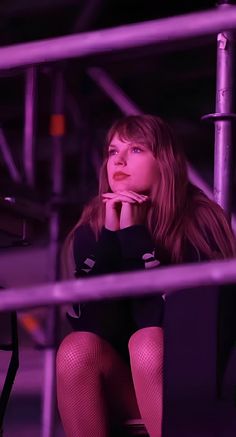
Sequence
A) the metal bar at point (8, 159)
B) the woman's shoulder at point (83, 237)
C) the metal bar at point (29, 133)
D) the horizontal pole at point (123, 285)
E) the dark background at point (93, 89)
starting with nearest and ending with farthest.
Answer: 1. the horizontal pole at point (123, 285)
2. the woman's shoulder at point (83, 237)
3. the metal bar at point (29, 133)
4. the metal bar at point (8, 159)
5. the dark background at point (93, 89)

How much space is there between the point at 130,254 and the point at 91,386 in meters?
0.20

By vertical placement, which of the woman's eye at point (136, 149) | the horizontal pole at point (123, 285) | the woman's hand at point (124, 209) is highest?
the woman's eye at point (136, 149)

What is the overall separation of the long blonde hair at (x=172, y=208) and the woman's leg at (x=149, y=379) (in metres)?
0.15

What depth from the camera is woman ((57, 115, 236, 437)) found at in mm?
1022

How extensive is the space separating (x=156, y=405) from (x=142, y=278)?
38cm

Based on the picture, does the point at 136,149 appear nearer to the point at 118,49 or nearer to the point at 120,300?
the point at 120,300

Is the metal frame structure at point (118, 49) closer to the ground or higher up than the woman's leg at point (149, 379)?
higher up

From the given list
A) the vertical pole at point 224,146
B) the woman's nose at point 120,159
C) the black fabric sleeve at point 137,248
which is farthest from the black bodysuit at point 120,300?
the vertical pole at point 224,146

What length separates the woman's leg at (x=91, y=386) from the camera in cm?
102

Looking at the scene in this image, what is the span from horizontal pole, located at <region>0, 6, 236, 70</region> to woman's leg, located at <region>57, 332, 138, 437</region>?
1.46ft

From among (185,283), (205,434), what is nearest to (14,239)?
(205,434)

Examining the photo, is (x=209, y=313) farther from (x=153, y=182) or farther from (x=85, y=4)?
(x=85, y=4)

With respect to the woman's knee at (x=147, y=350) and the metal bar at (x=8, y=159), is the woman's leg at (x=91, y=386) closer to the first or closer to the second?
the woman's knee at (x=147, y=350)

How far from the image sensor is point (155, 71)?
125 inches
